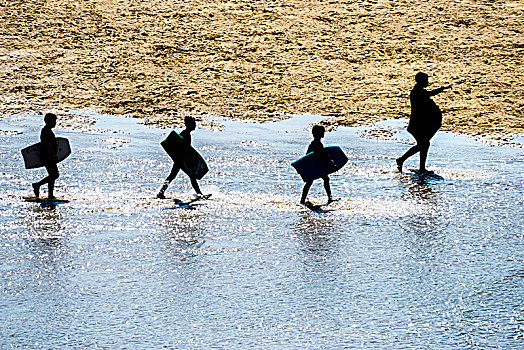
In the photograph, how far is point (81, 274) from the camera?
798 centimetres

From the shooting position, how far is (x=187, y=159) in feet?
37.7

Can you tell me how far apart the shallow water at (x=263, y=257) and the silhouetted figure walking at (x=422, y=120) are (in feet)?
1.38

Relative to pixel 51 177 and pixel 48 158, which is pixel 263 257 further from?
A: pixel 48 158

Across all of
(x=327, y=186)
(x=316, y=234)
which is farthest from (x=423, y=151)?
(x=316, y=234)

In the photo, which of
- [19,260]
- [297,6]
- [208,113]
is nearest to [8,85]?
[208,113]

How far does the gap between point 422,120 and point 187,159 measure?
13.3ft

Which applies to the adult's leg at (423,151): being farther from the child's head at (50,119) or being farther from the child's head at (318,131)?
the child's head at (50,119)

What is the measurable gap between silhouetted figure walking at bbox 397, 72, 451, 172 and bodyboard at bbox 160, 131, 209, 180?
3418 mm

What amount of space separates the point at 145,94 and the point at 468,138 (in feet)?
23.8

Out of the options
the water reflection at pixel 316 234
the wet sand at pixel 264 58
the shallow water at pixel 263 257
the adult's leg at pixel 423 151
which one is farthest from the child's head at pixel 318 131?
the wet sand at pixel 264 58

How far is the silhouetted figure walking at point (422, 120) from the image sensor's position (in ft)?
43.0

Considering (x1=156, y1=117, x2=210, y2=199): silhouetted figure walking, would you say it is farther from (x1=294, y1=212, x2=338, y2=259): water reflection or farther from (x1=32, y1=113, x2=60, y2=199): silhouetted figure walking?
(x1=294, y1=212, x2=338, y2=259): water reflection

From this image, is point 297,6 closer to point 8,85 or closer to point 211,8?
point 211,8

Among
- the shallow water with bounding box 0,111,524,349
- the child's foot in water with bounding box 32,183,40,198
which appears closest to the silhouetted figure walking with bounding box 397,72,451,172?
the shallow water with bounding box 0,111,524,349
